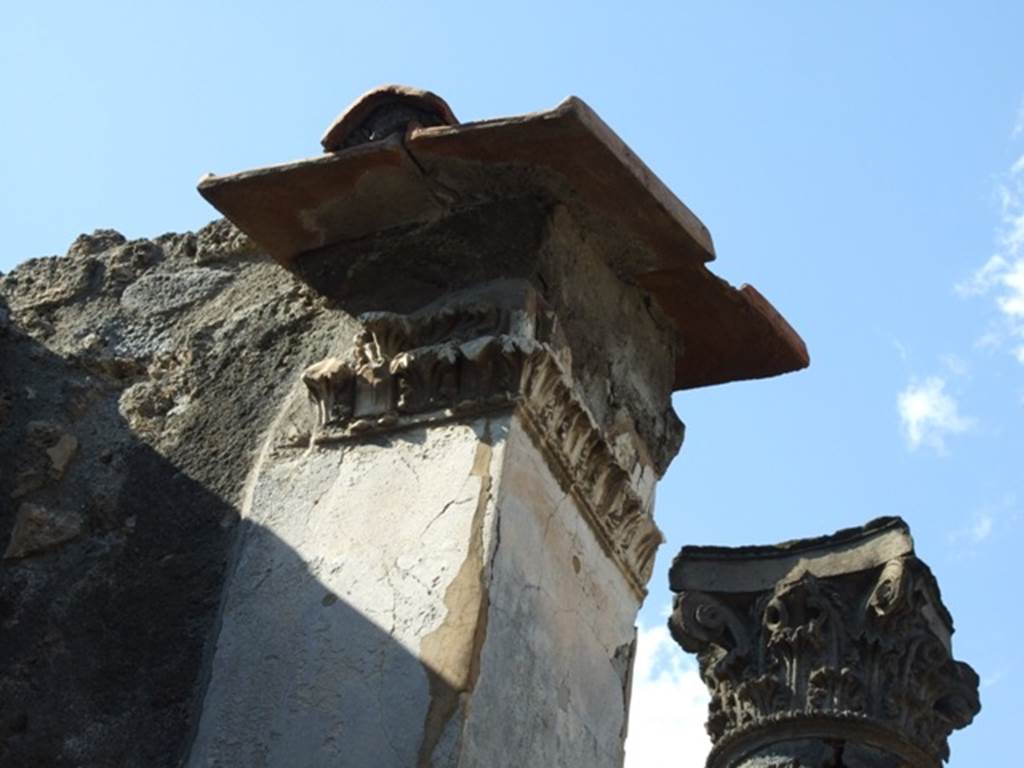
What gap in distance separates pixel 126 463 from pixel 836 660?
2728mm

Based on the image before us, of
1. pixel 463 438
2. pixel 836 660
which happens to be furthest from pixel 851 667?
pixel 463 438

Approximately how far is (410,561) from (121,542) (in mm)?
874

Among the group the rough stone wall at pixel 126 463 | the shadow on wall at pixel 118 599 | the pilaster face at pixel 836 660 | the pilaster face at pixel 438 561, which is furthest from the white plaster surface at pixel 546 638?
the pilaster face at pixel 836 660

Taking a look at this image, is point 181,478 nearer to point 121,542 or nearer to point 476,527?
point 121,542

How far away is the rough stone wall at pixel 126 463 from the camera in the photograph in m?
4.61

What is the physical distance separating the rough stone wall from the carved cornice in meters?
0.23

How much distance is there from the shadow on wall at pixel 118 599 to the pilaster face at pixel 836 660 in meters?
2.60

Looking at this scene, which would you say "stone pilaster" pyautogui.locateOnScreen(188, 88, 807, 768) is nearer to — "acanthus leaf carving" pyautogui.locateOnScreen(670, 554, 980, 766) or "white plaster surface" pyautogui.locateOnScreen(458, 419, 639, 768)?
"white plaster surface" pyautogui.locateOnScreen(458, 419, 639, 768)

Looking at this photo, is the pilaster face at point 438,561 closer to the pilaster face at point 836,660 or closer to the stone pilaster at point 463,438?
the stone pilaster at point 463,438

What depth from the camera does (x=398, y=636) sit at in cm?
429

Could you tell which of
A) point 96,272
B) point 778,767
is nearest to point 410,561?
point 96,272

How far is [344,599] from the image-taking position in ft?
14.5

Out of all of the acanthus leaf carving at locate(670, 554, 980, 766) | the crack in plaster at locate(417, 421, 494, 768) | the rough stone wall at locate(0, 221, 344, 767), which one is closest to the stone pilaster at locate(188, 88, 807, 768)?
the crack in plaster at locate(417, 421, 494, 768)

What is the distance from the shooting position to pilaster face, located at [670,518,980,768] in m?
6.80
